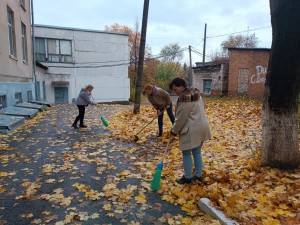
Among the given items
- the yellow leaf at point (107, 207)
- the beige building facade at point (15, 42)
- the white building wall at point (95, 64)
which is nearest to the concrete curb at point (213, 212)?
the yellow leaf at point (107, 207)

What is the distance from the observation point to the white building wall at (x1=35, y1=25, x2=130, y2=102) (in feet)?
81.8

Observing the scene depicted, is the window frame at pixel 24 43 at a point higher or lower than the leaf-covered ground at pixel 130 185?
higher

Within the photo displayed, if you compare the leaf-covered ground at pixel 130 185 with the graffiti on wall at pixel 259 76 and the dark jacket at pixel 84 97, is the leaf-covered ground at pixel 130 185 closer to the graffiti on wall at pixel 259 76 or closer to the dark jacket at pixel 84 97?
the dark jacket at pixel 84 97

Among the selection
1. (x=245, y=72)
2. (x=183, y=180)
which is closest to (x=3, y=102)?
(x=183, y=180)

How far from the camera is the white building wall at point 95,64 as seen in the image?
24.9 meters

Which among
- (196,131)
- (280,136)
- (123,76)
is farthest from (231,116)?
(123,76)

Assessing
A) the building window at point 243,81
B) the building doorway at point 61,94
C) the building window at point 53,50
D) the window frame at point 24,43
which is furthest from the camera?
the building doorway at point 61,94

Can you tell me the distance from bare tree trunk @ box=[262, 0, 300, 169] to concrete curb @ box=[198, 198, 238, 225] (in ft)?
5.05

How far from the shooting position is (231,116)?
10.3m

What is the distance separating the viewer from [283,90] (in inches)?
148

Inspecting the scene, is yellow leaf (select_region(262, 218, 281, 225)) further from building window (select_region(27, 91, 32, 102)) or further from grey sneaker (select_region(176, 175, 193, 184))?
building window (select_region(27, 91, 32, 102))

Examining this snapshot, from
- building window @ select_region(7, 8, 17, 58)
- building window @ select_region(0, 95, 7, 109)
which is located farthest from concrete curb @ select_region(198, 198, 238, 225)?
building window @ select_region(7, 8, 17, 58)

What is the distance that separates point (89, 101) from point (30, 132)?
2.02 metres

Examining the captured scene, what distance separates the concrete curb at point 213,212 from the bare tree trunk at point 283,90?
1540 millimetres
